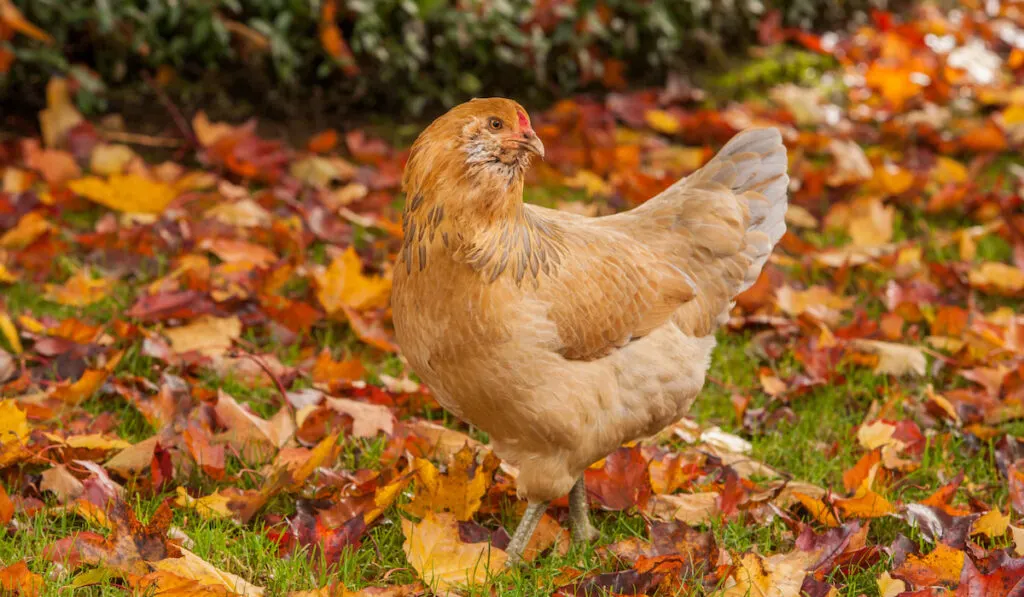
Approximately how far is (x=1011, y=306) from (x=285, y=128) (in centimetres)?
380

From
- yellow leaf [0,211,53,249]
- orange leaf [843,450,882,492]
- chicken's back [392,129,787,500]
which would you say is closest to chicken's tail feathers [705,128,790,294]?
chicken's back [392,129,787,500]

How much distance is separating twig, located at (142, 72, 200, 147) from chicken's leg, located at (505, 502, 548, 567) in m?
3.39

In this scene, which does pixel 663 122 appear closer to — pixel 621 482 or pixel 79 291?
pixel 79 291

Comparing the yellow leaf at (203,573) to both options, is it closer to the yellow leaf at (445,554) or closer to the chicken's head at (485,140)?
the yellow leaf at (445,554)

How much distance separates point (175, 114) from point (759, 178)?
328 centimetres

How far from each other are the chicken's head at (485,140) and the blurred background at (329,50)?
310 cm

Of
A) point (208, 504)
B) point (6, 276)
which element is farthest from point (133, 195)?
point (208, 504)

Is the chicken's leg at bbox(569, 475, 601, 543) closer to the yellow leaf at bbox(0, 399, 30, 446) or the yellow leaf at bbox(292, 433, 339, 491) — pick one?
the yellow leaf at bbox(292, 433, 339, 491)

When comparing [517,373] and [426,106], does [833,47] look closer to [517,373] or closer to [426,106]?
[426,106]

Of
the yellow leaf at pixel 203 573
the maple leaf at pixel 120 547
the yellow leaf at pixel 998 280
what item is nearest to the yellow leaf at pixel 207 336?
the maple leaf at pixel 120 547

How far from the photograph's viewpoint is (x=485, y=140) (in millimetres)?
2656

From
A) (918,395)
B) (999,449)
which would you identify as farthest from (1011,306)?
(999,449)

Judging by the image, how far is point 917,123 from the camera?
6.75 metres

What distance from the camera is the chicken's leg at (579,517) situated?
125 inches
